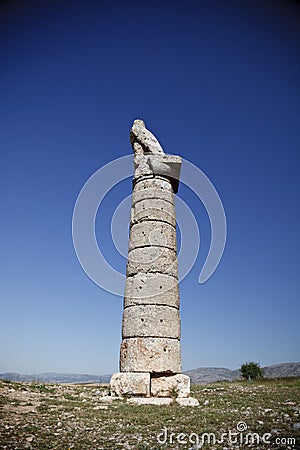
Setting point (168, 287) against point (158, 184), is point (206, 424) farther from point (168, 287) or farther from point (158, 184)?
point (158, 184)

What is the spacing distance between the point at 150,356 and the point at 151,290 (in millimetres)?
1720

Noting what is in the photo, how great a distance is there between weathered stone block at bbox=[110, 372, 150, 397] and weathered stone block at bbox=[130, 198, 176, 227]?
172 inches

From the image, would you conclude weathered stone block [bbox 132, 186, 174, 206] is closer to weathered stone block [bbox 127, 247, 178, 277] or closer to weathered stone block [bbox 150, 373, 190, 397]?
weathered stone block [bbox 127, 247, 178, 277]

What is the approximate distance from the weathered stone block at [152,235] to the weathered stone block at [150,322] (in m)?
1.85

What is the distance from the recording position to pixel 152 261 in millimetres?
10312

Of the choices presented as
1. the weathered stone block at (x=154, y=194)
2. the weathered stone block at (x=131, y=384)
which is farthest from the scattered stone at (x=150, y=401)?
the weathered stone block at (x=154, y=194)

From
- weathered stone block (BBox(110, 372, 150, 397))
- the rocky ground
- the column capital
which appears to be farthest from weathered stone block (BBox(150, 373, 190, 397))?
the column capital

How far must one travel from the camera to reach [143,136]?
476 inches

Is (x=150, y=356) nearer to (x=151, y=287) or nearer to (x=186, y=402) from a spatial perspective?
(x=186, y=402)

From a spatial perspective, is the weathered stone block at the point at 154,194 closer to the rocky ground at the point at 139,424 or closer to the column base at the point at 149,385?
the column base at the point at 149,385

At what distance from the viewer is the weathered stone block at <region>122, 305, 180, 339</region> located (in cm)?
952

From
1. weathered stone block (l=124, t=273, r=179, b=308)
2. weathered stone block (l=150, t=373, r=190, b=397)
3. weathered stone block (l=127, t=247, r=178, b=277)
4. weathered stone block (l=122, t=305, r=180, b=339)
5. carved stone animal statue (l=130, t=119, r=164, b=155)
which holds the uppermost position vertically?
carved stone animal statue (l=130, t=119, r=164, b=155)

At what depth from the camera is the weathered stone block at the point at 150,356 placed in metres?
9.20

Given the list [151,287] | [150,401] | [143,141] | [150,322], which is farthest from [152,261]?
[143,141]
